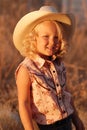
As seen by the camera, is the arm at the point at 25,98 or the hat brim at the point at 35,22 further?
the hat brim at the point at 35,22

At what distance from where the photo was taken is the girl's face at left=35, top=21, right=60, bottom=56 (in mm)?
3580

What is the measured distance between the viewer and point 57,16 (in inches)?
144

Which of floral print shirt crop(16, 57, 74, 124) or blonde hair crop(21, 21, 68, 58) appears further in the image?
blonde hair crop(21, 21, 68, 58)

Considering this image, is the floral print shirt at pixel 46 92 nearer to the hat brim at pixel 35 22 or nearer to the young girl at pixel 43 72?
the young girl at pixel 43 72

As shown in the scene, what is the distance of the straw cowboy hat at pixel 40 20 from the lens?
356cm

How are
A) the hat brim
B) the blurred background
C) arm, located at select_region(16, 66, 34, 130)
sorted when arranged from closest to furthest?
arm, located at select_region(16, 66, 34, 130)
the hat brim
the blurred background

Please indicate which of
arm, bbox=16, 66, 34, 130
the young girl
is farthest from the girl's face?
arm, bbox=16, 66, 34, 130

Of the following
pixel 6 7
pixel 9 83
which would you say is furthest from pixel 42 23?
pixel 6 7

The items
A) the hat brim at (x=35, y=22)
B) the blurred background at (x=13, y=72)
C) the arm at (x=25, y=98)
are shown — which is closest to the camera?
the arm at (x=25, y=98)

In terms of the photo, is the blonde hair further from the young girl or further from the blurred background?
the blurred background

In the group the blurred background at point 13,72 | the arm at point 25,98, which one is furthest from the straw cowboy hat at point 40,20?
the blurred background at point 13,72

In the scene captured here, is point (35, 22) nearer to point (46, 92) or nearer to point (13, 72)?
point (46, 92)

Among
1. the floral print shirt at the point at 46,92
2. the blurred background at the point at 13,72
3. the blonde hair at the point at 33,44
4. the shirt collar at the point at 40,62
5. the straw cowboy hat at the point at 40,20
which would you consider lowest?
the blurred background at the point at 13,72

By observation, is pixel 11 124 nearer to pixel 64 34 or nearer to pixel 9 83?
pixel 64 34
